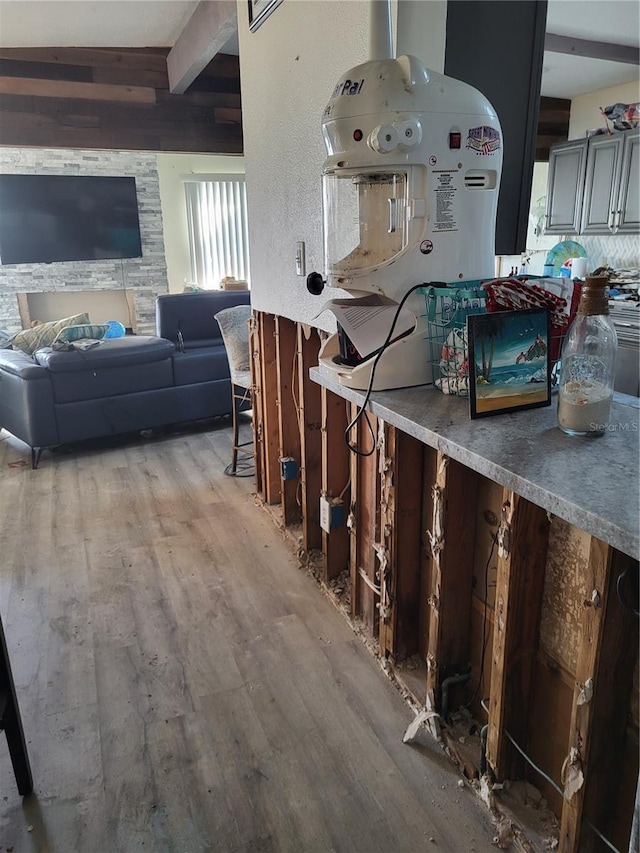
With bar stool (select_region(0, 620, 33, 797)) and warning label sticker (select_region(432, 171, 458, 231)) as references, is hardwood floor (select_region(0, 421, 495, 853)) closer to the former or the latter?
bar stool (select_region(0, 620, 33, 797))

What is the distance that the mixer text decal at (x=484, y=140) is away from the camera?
4.50ft

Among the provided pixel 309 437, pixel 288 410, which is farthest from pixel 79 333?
pixel 309 437

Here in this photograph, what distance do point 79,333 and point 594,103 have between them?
454 cm

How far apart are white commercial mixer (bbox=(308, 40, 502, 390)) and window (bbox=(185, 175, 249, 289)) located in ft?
21.9

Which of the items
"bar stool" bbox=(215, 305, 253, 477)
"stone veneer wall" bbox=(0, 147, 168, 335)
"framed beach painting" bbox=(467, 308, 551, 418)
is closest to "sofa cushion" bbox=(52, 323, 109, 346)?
"bar stool" bbox=(215, 305, 253, 477)

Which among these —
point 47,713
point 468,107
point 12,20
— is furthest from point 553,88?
point 47,713

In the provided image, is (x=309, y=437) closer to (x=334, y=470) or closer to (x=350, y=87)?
(x=334, y=470)

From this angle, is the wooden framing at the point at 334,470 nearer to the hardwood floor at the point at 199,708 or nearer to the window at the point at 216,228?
the hardwood floor at the point at 199,708

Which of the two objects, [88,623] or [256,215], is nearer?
[88,623]

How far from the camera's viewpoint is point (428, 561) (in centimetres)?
182

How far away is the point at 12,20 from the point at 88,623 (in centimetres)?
352

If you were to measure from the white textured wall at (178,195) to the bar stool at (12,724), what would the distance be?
7057 mm

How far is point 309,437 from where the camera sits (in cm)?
252

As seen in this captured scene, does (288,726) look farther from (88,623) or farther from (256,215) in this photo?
(256,215)
